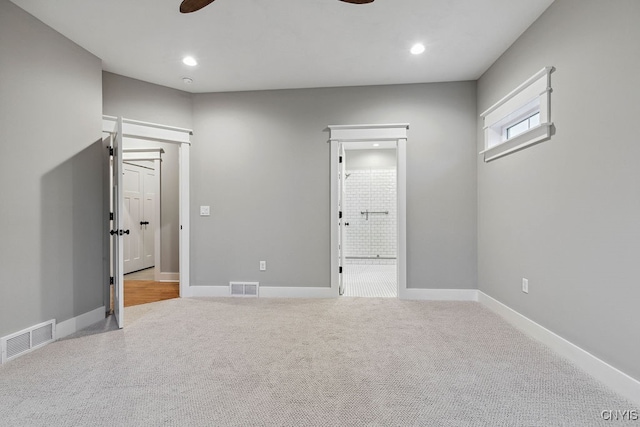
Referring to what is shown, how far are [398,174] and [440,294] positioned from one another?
155 cm

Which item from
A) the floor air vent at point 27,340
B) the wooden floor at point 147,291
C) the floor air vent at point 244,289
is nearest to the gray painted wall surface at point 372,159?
the floor air vent at point 244,289

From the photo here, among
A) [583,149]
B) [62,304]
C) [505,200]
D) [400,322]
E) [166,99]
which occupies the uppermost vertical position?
[166,99]

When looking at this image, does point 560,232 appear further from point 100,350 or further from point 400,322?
point 100,350

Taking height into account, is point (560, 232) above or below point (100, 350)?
above

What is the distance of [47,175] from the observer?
8.31 feet

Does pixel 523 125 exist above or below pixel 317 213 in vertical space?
above

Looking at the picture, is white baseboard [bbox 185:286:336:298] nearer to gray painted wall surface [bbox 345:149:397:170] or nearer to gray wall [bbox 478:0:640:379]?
gray wall [bbox 478:0:640:379]

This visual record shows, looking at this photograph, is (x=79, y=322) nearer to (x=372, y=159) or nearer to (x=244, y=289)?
(x=244, y=289)

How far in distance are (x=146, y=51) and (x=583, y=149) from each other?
12.3 feet

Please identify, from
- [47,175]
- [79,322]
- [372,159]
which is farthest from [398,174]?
[79,322]

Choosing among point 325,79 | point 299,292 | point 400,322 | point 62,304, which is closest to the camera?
point 62,304

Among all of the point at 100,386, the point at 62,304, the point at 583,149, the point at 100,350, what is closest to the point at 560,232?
the point at 583,149

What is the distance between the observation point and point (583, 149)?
2.02 metres

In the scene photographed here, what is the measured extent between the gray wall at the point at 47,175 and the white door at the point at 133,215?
9.32 ft
